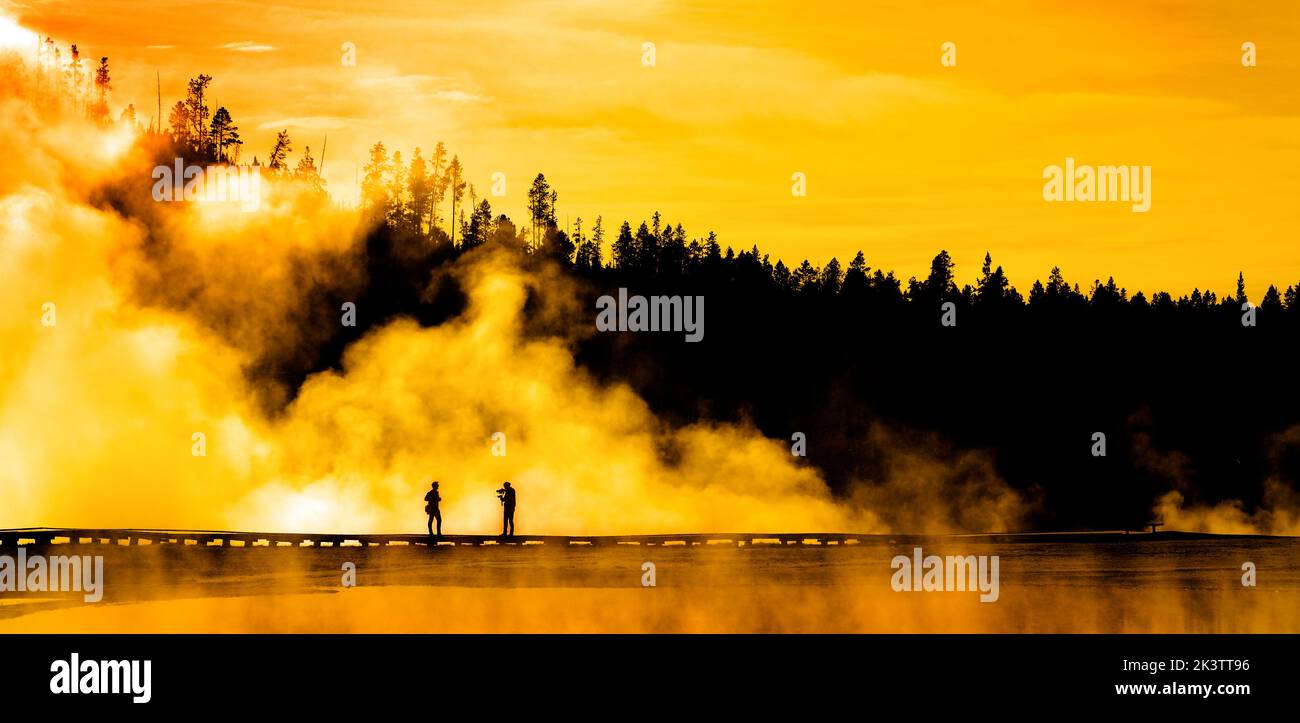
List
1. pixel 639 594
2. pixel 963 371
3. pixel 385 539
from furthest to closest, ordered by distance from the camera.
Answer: pixel 963 371 → pixel 385 539 → pixel 639 594

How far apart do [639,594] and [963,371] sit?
7488 centimetres

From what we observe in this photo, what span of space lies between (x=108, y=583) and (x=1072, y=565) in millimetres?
21624

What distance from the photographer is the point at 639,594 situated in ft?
104

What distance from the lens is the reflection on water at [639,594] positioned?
95.2 ft

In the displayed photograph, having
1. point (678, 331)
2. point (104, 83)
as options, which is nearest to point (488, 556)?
point (678, 331)

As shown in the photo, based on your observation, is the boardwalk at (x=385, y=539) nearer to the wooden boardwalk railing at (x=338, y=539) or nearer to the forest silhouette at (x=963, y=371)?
the wooden boardwalk railing at (x=338, y=539)

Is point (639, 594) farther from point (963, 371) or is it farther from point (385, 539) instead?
point (963, 371)

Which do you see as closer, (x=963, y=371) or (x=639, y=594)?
(x=639, y=594)

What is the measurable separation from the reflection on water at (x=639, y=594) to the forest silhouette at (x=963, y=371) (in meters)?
36.3

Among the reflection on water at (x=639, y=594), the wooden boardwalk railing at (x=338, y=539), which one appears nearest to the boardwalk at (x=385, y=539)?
the wooden boardwalk railing at (x=338, y=539)

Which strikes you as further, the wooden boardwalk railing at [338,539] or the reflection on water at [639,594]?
the wooden boardwalk railing at [338,539]

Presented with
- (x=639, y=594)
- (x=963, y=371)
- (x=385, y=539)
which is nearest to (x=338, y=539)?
(x=385, y=539)

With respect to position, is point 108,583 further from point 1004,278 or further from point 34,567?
point 1004,278
